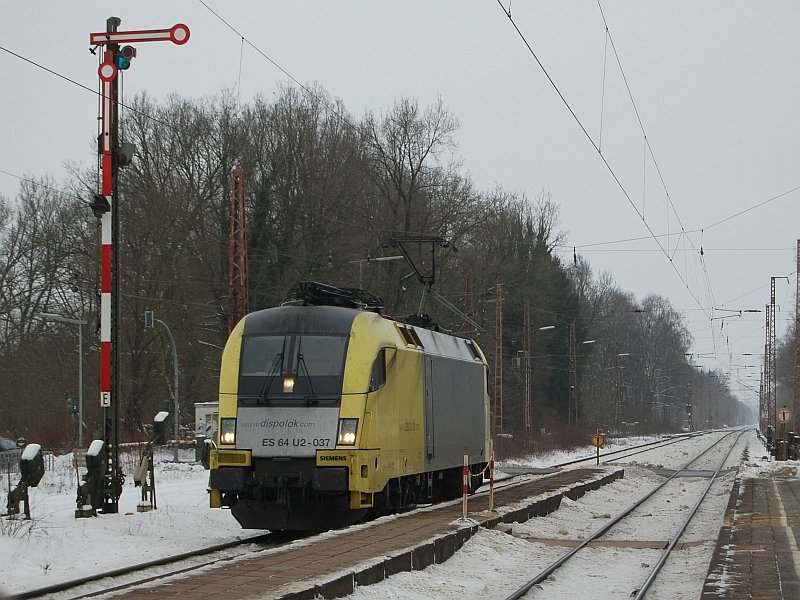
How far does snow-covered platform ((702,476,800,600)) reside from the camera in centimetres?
1127

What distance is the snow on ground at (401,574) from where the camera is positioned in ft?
38.7

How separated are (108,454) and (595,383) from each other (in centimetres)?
8707

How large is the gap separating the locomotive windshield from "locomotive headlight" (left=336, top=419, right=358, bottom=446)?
1.16 feet

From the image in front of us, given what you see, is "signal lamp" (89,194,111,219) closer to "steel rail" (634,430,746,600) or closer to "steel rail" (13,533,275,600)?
"steel rail" (13,533,275,600)

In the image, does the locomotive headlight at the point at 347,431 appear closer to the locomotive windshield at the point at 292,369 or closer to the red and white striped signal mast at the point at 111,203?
the locomotive windshield at the point at 292,369

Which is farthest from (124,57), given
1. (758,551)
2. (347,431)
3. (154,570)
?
(758,551)

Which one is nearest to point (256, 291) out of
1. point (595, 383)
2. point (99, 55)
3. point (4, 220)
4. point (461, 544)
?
point (4, 220)

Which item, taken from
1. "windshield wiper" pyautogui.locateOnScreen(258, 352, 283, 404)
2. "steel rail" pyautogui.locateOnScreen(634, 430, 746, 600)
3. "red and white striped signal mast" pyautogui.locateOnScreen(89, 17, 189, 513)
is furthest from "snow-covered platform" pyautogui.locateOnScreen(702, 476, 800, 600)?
"red and white striped signal mast" pyautogui.locateOnScreen(89, 17, 189, 513)

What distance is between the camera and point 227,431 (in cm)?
1581

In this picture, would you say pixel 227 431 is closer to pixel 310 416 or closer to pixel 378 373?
pixel 310 416

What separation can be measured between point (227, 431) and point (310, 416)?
4.25 feet

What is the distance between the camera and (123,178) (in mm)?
46312

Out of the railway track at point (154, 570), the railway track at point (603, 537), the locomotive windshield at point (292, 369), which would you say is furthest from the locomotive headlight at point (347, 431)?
the railway track at point (603, 537)

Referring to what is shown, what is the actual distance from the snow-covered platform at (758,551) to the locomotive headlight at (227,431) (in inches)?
264
